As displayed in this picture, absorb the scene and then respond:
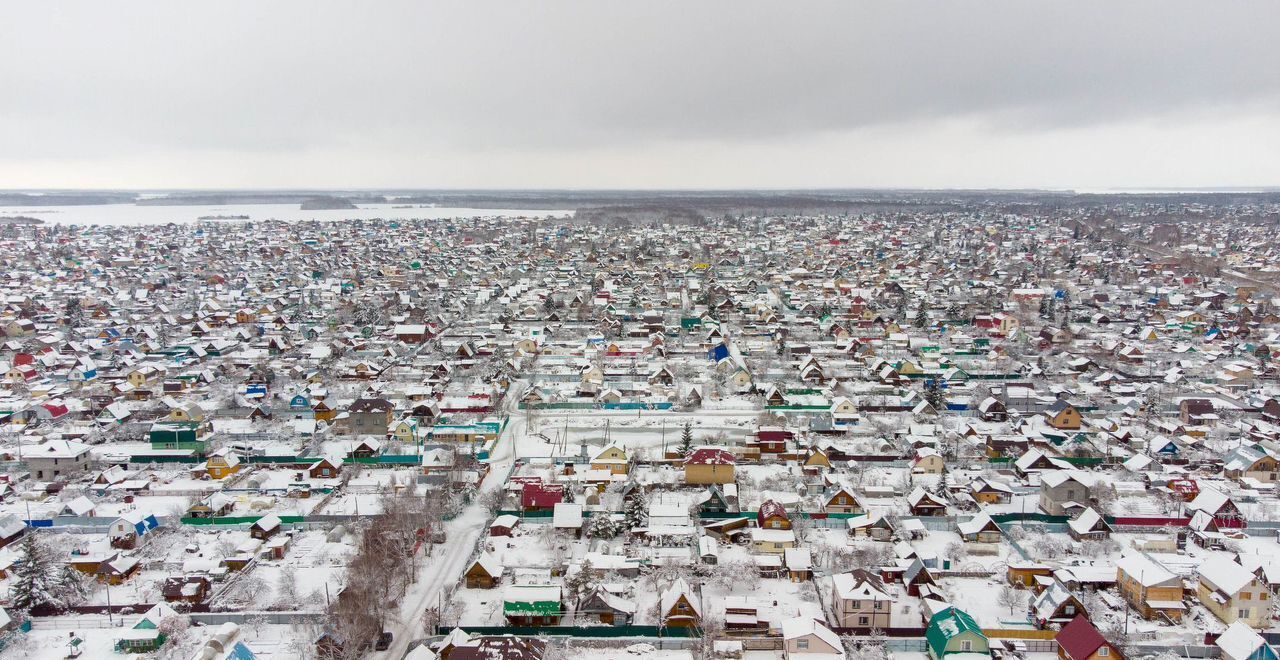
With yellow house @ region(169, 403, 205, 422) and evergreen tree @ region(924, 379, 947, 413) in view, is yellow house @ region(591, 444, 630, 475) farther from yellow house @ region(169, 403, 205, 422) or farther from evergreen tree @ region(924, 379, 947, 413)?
yellow house @ region(169, 403, 205, 422)

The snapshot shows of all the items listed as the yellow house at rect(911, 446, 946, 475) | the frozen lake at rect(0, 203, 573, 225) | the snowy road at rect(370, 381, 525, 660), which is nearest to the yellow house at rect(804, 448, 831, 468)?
the yellow house at rect(911, 446, 946, 475)

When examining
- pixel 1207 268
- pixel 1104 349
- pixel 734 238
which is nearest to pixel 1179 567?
pixel 1104 349

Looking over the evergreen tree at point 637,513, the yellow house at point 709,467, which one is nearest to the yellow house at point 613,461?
the yellow house at point 709,467

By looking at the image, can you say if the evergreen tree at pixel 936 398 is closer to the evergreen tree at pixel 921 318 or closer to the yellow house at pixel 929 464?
the yellow house at pixel 929 464

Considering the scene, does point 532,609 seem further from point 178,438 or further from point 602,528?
point 178,438

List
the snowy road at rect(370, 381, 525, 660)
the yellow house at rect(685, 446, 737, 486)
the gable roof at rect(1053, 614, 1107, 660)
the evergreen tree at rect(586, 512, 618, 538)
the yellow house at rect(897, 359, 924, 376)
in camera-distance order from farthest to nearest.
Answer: the yellow house at rect(897, 359, 924, 376) < the yellow house at rect(685, 446, 737, 486) < the evergreen tree at rect(586, 512, 618, 538) < the snowy road at rect(370, 381, 525, 660) < the gable roof at rect(1053, 614, 1107, 660)
